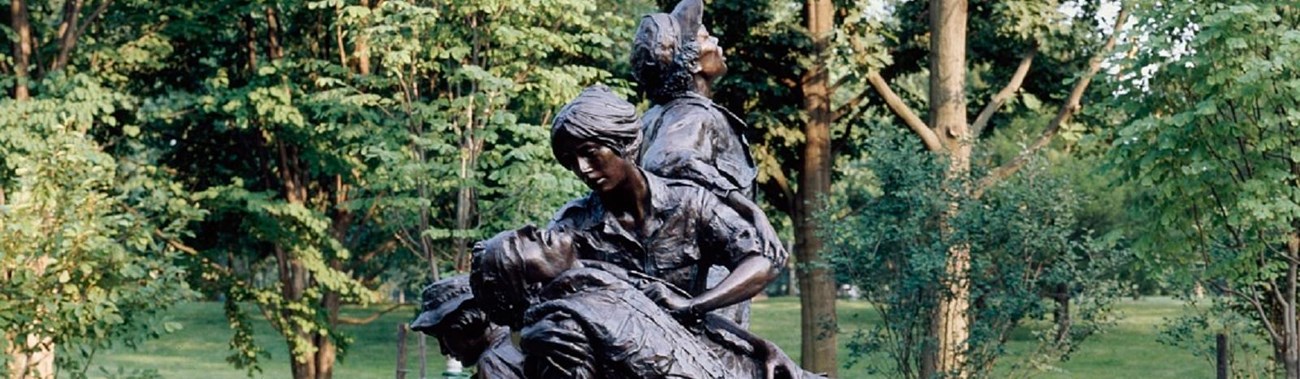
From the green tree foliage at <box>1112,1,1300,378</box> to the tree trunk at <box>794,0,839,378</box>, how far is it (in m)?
4.99

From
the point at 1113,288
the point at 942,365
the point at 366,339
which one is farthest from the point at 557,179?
the point at 366,339

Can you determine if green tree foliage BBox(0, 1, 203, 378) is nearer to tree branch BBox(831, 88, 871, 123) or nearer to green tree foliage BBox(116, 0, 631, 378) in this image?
green tree foliage BBox(116, 0, 631, 378)

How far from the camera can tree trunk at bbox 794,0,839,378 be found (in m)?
20.9

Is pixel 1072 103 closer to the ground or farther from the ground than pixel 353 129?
farther from the ground

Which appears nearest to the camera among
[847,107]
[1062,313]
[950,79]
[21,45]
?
[1062,313]

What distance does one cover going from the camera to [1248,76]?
14.1m

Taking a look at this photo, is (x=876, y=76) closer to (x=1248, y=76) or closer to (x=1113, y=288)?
(x=1113, y=288)

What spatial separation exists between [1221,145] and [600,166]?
37.7 feet

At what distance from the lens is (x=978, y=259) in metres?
16.5

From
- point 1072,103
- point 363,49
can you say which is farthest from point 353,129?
point 1072,103

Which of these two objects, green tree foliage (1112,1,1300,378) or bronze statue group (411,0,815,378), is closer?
bronze statue group (411,0,815,378)

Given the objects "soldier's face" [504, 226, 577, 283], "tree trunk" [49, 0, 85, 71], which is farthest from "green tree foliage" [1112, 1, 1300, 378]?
"tree trunk" [49, 0, 85, 71]

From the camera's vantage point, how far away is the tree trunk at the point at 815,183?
68.6 ft

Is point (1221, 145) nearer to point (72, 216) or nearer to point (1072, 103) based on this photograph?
point (1072, 103)
